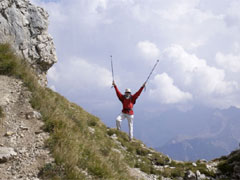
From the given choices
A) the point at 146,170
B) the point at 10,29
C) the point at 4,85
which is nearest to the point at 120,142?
the point at 146,170

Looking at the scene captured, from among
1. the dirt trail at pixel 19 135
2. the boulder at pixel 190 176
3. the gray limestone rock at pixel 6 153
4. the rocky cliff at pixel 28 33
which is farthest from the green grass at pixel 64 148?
the boulder at pixel 190 176

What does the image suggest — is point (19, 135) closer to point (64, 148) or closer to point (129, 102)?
point (64, 148)

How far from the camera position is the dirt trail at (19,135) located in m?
7.35

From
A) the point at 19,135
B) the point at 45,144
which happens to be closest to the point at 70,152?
the point at 45,144

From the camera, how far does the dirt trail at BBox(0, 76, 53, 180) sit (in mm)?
7348

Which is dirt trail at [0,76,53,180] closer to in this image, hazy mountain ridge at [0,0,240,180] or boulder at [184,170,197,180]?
hazy mountain ridge at [0,0,240,180]

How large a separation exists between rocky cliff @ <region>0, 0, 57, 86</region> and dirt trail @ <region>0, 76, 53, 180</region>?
474cm

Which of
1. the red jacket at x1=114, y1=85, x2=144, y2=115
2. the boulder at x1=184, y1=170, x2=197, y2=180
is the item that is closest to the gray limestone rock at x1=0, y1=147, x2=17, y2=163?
the boulder at x1=184, y1=170, x2=197, y2=180

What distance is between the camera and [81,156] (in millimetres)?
8117

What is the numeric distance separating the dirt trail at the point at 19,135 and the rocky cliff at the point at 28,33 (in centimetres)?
474

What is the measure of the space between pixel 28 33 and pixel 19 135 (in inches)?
376

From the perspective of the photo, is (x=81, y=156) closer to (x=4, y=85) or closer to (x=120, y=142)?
(x=4, y=85)

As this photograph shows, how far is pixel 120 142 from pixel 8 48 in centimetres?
887

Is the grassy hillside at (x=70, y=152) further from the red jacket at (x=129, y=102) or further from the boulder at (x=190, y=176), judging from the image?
the red jacket at (x=129, y=102)
